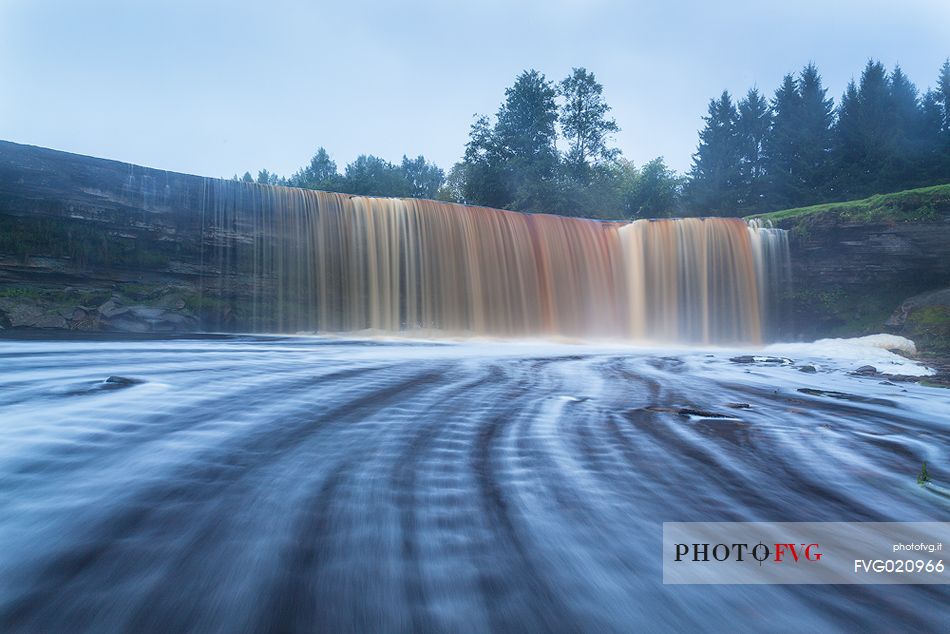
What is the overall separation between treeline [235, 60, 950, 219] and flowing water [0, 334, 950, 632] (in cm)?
2847

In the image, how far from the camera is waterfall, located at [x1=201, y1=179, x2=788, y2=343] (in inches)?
611

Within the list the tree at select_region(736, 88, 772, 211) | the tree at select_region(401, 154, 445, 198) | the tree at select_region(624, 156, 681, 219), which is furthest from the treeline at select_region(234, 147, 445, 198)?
the tree at select_region(736, 88, 772, 211)

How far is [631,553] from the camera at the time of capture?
70.2 inches

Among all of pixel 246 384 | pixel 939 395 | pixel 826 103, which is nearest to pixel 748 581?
pixel 246 384

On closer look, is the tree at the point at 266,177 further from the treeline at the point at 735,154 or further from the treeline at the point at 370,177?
the treeline at the point at 735,154

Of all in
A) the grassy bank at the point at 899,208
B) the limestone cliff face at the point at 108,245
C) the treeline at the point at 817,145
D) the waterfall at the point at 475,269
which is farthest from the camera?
the treeline at the point at 817,145

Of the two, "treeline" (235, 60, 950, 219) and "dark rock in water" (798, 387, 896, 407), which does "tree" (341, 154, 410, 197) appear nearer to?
"treeline" (235, 60, 950, 219)

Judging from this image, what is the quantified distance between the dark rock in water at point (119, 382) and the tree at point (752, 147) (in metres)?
42.0

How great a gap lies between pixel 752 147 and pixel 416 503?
48.3 m

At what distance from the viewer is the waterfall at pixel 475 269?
1553cm

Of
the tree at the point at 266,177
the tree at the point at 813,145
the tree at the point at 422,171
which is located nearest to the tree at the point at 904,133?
the tree at the point at 813,145

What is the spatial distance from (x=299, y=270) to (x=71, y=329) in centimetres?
567

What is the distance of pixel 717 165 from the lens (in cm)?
4250

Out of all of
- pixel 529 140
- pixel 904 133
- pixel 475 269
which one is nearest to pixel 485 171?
pixel 529 140
